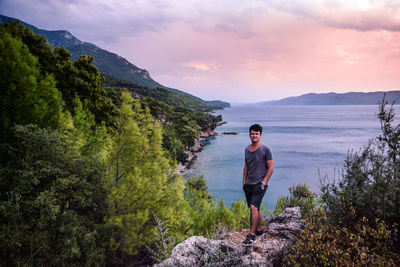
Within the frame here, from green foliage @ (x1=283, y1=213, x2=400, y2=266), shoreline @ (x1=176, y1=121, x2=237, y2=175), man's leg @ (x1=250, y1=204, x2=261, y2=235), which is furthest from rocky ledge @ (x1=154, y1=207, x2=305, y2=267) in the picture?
shoreline @ (x1=176, y1=121, x2=237, y2=175)

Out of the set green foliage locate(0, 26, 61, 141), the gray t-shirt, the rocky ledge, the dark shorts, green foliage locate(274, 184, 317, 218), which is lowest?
green foliage locate(274, 184, 317, 218)

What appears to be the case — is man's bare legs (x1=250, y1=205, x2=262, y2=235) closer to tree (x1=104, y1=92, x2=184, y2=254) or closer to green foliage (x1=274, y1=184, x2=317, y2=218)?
green foliage (x1=274, y1=184, x2=317, y2=218)

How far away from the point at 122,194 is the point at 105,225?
1.02 m

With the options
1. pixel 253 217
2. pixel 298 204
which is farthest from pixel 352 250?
pixel 298 204

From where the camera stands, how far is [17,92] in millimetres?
7801

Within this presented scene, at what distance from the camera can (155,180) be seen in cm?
755

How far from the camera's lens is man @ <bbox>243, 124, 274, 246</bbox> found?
4.84 metres

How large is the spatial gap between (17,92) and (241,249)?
8912 millimetres

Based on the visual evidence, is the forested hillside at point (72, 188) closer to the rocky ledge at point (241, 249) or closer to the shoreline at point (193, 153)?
the rocky ledge at point (241, 249)

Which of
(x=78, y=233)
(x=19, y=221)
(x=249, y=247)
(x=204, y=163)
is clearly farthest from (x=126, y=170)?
(x=204, y=163)

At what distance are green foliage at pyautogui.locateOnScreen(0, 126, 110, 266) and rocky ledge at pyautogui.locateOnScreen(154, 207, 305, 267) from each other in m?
3.04

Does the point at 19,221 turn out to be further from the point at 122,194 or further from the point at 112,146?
the point at 112,146

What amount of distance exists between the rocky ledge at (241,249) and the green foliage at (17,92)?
6977 mm

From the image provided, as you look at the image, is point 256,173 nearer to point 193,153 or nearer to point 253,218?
point 253,218
